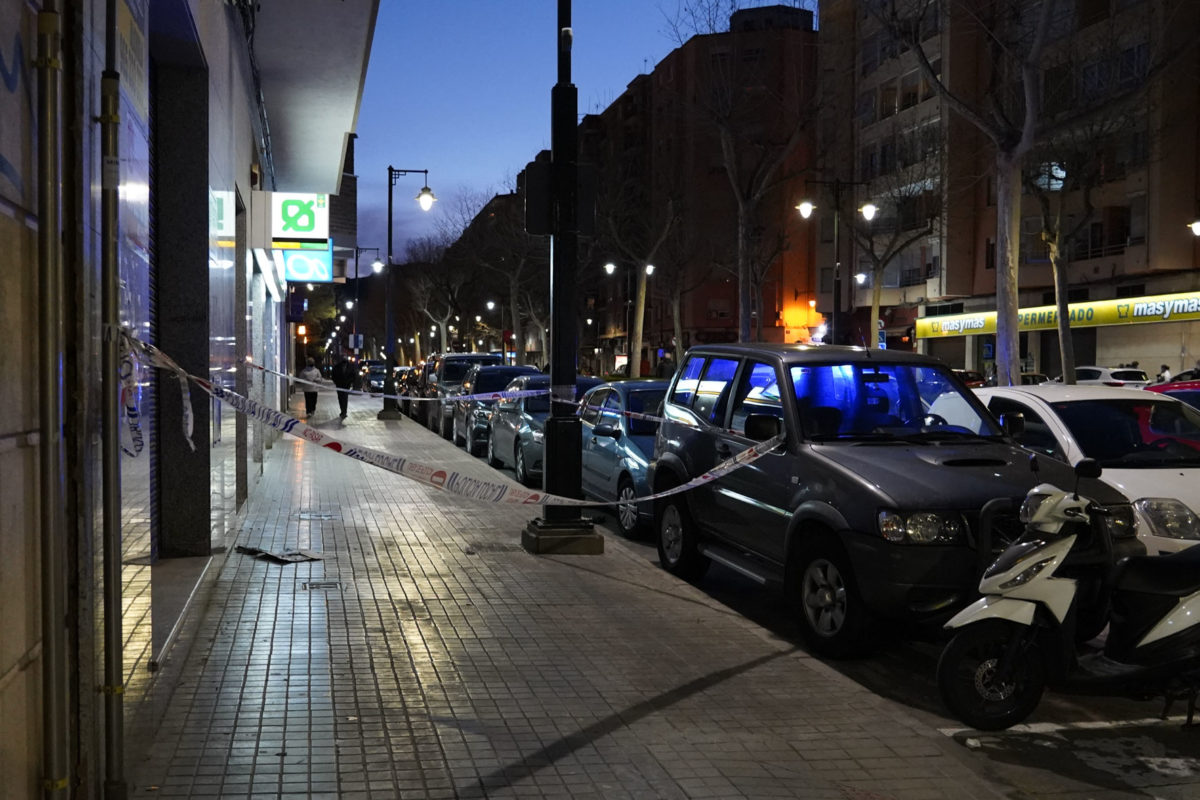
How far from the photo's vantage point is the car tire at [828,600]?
22.1 ft

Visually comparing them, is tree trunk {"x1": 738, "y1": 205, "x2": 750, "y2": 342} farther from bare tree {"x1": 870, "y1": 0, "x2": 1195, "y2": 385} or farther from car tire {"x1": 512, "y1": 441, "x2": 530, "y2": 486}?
car tire {"x1": 512, "y1": 441, "x2": 530, "y2": 486}

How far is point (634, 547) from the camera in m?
11.2

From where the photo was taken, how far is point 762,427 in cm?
755

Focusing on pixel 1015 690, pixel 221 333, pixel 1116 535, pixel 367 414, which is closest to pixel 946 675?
pixel 1015 690

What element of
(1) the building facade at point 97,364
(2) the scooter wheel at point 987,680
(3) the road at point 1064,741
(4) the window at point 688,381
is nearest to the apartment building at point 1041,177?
(4) the window at point 688,381

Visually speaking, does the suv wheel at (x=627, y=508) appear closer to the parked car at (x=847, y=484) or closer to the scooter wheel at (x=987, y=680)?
the parked car at (x=847, y=484)

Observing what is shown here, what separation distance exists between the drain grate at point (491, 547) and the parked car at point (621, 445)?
1.18m

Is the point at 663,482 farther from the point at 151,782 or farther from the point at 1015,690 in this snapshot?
the point at 151,782

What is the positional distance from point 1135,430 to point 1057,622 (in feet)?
12.6

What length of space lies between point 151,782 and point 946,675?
3705 millimetres

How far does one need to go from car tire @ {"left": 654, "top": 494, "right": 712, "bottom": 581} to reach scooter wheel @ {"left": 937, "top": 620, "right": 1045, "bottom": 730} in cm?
354

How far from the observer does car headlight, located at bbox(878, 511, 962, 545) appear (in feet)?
21.2

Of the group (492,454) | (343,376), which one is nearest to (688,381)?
(492,454)

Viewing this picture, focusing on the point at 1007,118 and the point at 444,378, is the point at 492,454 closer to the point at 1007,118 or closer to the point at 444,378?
the point at 444,378
